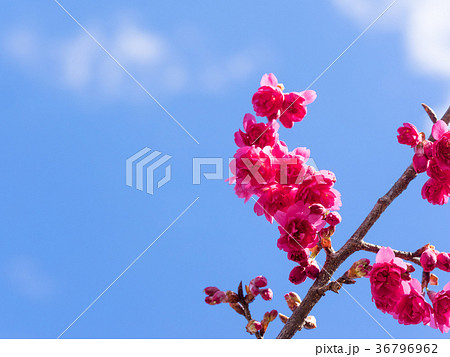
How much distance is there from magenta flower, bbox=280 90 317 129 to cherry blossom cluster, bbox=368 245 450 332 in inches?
31.6

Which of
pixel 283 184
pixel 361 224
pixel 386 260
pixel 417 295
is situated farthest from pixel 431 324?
pixel 283 184

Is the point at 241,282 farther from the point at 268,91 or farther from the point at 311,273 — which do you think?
the point at 268,91

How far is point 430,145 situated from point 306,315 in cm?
89

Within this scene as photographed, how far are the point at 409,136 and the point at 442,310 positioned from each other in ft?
2.42

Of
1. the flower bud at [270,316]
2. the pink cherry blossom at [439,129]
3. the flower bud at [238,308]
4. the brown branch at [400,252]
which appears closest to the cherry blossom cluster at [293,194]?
the brown branch at [400,252]

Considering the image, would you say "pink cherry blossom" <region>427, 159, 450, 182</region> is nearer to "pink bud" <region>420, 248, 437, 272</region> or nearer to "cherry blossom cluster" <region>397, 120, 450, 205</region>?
"cherry blossom cluster" <region>397, 120, 450, 205</region>

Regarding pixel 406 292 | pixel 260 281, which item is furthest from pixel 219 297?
pixel 406 292

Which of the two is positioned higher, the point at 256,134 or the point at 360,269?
the point at 256,134

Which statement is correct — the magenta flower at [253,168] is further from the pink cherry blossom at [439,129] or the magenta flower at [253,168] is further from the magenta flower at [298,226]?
the pink cherry blossom at [439,129]

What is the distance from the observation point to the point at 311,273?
1.91 metres

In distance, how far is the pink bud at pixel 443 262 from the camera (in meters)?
1.80

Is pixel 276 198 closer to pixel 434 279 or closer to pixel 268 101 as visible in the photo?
pixel 268 101

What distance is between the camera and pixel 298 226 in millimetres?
1873

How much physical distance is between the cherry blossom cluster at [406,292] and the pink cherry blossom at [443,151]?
0.35 m
